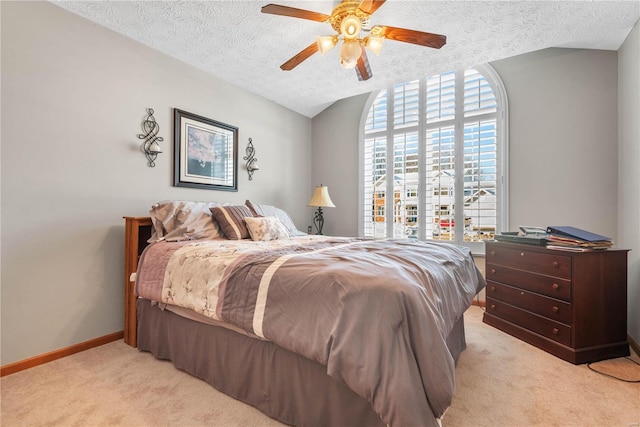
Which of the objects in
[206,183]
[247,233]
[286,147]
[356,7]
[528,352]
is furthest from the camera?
[286,147]

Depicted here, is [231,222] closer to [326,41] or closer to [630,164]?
[326,41]

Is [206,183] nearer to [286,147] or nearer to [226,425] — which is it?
[286,147]

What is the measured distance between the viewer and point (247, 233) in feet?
8.46

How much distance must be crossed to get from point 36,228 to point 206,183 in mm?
1378

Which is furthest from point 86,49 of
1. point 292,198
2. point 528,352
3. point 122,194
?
point 528,352

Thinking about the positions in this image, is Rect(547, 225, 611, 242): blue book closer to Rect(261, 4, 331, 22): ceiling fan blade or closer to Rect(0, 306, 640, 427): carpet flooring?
Rect(0, 306, 640, 427): carpet flooring

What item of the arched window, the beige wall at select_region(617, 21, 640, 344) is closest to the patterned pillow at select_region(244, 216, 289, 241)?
the arched window

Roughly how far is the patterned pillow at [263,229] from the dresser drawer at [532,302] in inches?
79.2

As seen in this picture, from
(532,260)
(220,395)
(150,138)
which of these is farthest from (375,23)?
(220,395)

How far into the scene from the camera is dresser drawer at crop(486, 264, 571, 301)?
211cm

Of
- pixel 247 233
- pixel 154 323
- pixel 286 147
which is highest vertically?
pixel 286 147

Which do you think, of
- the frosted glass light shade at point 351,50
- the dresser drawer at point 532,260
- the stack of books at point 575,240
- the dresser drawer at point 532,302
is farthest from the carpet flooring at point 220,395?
the frosted glass light shade at point 351,50

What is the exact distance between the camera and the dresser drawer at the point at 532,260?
2.11 m

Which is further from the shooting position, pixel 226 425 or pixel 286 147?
pixel 286 147
